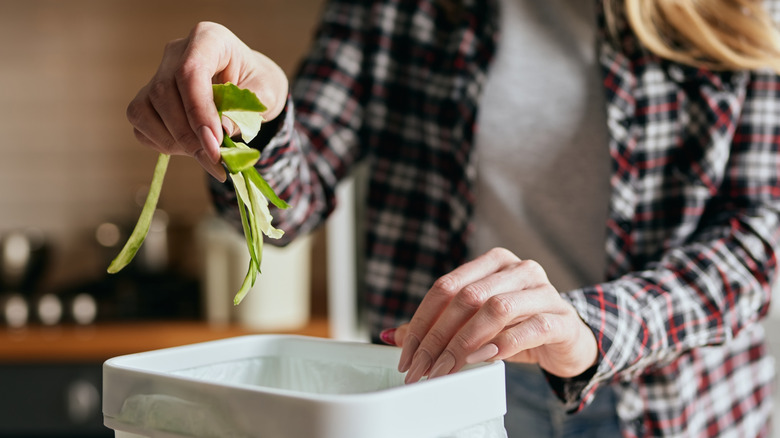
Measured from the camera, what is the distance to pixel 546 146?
79cm

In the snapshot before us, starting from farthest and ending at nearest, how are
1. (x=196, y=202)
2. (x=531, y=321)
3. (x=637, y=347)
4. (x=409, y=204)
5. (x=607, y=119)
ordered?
(x=196, y=202) → (x=409, y=204) → (x=607, y=119) → (x=637, y=347) → (x=531, y=321)

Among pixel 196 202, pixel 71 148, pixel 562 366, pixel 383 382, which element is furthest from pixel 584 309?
pixel 71 148

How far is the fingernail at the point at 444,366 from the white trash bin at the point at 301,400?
0.03 m

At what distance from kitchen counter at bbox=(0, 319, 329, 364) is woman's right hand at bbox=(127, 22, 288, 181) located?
1.13 m

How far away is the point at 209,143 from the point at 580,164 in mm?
455

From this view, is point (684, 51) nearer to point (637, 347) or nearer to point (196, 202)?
point (637, 347)

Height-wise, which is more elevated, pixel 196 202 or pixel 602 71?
pixel 602 71

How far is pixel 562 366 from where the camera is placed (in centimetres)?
53

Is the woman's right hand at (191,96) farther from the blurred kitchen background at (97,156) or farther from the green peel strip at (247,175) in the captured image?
the blurred kitchen background at (97,156)

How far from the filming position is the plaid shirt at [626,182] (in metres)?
0.67

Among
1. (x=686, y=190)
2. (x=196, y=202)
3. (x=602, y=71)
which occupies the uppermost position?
(x=602, y=71)

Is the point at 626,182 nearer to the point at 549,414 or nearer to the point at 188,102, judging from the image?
the point at 549,414

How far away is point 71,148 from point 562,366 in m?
1.82

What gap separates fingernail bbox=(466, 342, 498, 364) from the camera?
42cm
